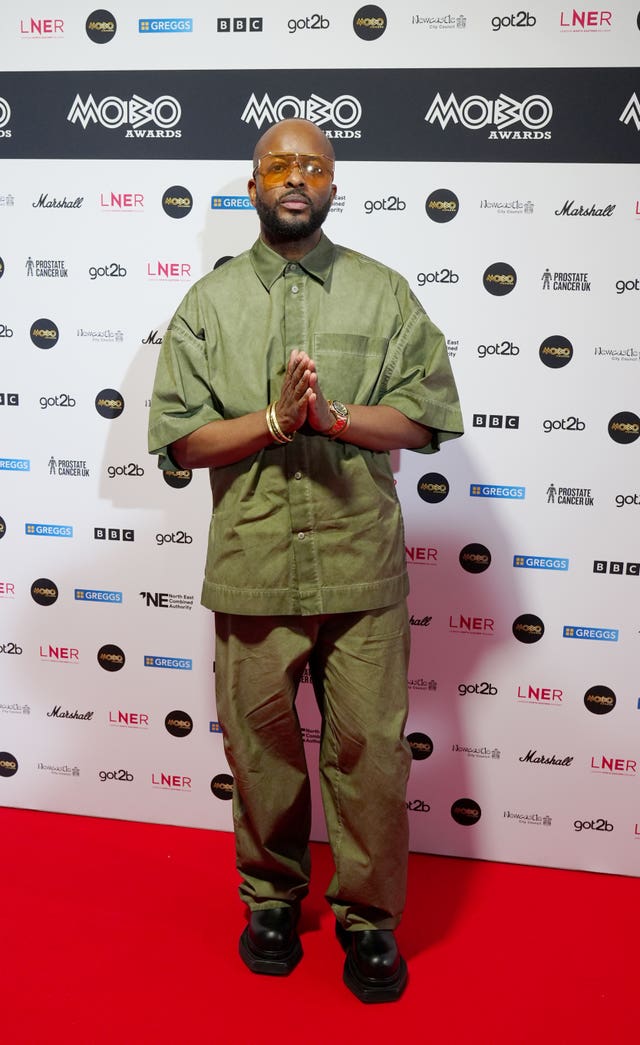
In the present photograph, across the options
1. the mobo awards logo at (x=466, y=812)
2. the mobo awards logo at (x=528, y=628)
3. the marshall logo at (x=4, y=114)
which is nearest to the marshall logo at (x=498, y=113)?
the marshall logo at (x=4, y=114)

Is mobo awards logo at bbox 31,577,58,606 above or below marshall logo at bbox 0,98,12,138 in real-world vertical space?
below

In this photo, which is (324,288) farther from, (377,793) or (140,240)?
(377,793)

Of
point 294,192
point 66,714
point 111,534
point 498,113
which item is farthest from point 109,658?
point 498,113

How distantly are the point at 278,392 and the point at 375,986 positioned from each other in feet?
4.51

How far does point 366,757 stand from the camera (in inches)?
82.1

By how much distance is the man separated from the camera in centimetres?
200

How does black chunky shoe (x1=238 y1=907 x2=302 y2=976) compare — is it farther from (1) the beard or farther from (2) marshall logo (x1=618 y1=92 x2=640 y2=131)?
(2) marshall logo (x1=618 y1=92 x2=640 y2=131)

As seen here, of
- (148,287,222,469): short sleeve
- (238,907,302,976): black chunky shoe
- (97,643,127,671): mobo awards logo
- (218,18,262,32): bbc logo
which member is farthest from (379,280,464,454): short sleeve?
(97,643,127,671): mobo awards logo

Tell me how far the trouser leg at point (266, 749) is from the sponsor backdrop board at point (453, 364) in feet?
1.98

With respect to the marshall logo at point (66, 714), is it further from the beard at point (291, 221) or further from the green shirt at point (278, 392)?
the beard at point (291, 221)

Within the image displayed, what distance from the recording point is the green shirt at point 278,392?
2.01 meters

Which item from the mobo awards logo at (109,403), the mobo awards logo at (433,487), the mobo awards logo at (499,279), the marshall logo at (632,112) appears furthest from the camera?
the mobo awards logo at (109,403)

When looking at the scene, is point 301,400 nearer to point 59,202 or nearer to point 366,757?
point 366,757

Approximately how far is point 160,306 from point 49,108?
65 cm
